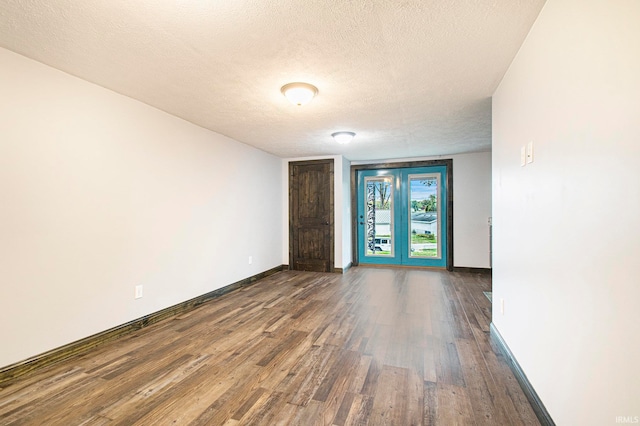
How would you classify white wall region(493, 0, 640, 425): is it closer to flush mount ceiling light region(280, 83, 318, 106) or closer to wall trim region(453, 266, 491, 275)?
flush mount ceiling light region(280, 83, 318, 106)

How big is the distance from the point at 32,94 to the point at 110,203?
99cm

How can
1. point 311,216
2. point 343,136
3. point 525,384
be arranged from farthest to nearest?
point 311,216
point 343,136
point 525,384

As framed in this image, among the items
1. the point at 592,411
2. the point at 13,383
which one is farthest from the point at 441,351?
the point at 13,383

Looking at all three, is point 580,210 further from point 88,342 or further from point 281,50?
point 88,342

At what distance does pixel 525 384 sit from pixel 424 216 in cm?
441

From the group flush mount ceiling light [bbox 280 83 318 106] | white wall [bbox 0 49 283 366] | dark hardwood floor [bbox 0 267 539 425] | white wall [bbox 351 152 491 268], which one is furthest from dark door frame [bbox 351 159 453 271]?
flush mount ceiling light [bbox 280 83 318 106]

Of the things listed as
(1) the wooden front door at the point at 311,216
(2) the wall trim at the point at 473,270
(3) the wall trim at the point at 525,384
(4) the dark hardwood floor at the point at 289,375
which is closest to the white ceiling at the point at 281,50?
(3) the wall trim at the point at 525,384

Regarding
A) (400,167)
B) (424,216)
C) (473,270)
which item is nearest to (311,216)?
(400,167)

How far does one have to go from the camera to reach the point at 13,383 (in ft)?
6.44

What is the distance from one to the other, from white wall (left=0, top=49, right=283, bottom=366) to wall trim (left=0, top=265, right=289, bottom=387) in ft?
0.17

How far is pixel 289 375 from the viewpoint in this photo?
2057 millimetres

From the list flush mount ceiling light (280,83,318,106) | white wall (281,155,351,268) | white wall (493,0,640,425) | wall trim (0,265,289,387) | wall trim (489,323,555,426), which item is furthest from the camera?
white wall (281,155,351,268)

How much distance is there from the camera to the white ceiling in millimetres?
1599

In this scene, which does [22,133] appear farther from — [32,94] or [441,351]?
[441,351]
